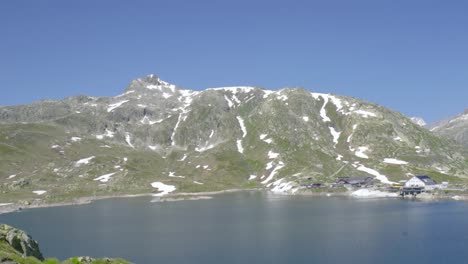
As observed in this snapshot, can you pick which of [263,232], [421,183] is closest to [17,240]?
[263,232]

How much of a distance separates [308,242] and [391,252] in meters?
16.8

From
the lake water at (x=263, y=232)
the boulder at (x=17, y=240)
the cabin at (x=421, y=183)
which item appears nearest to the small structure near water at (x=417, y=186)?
the cabin at (x=421, y=183)

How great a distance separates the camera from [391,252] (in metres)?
79.2

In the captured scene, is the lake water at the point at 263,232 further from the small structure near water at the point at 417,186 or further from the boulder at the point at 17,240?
the boulder at the point at 17,240

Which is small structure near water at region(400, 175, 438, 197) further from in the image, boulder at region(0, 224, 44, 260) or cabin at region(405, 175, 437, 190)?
boulder at region(0, 224, 44, 260)

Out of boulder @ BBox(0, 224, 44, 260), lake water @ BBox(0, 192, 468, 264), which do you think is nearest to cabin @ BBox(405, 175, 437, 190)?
lake water @ BBox(0, 192, 468, 264)

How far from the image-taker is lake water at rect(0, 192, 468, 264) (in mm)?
80375

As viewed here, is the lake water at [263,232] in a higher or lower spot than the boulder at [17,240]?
lower

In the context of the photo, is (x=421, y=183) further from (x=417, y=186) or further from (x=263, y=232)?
(x=263, y=232)

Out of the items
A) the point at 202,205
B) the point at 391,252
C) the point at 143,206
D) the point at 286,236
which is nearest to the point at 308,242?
the point at 286,236

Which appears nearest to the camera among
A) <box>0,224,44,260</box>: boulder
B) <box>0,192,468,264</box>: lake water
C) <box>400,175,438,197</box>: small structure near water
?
<box>0,224,44,260</box>: boulder

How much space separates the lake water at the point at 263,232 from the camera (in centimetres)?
8038

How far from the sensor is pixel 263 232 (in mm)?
Answer: 103875

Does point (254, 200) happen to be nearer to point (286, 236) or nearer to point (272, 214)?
point (272, 214)
